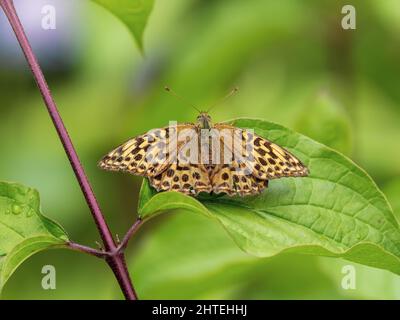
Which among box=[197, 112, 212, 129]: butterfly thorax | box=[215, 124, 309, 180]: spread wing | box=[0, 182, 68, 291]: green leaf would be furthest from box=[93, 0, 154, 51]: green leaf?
box=[0, 182, 68, 291]: green leaf

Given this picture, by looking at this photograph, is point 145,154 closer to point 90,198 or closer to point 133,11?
point 90,198

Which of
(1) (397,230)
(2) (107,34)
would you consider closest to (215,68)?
(2) (107,34)

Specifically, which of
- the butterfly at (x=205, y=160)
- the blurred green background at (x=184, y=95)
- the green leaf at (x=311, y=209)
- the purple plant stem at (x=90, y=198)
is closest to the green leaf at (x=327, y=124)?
the blurred green background at (x=184, y=95)

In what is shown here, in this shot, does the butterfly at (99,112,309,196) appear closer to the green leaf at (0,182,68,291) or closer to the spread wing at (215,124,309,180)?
the spread wing at (215,124,309,180)

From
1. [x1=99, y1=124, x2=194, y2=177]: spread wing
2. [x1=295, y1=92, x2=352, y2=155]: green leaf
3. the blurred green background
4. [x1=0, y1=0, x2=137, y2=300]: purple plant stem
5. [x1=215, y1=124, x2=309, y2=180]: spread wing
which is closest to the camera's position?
[x1=0, y1=0, x2=137, y2=300]: purple plant stem

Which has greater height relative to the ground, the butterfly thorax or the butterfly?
the butterfly thorax
